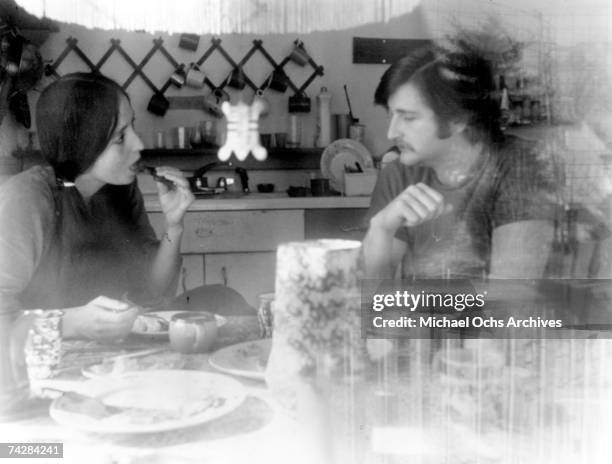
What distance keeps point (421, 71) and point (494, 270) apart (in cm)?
39

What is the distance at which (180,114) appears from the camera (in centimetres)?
125

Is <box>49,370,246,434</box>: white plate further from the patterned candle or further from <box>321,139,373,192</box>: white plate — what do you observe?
<box>321,139,373,192</box>: white plate

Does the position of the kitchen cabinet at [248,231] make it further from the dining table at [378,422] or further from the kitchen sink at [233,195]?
the dining table at [378,422]

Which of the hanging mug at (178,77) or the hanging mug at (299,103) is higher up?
the hanging mug at (178,77)

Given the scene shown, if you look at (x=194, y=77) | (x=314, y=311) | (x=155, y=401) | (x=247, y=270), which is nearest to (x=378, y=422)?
(x=314, y=311)

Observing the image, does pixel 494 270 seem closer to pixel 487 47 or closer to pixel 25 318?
pixel 487 47

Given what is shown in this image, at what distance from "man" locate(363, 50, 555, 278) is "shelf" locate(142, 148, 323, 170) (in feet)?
0.63

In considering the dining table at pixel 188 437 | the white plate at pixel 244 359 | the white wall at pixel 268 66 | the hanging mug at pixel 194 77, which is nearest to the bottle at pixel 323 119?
the white wall at pixel 268 66

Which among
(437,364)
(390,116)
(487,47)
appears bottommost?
(437,364)

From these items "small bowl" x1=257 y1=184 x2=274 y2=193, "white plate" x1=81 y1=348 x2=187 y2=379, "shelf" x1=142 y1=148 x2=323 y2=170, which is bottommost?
"white plate" x1=81 y1=348 x2=187 y2=379

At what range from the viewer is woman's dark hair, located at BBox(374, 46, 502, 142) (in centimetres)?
114

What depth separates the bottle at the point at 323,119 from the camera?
3.97 ft

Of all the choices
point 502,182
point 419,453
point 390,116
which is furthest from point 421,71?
point 419,453

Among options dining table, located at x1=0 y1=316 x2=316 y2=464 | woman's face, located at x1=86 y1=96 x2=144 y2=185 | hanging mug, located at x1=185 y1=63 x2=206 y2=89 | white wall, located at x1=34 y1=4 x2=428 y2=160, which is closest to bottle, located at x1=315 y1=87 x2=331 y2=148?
white wall, located at x1=34 y1=4 x2=428 y2=160
